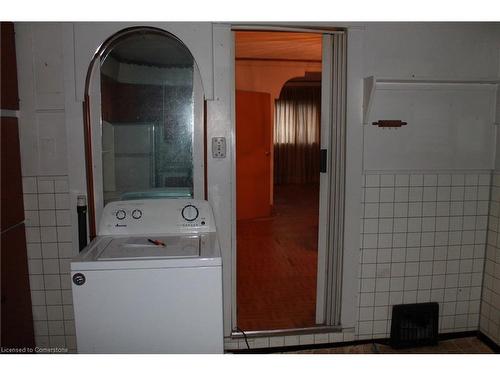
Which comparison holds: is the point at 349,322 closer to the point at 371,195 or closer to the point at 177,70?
the point at 371,195

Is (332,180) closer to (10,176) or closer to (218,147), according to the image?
(218,147)

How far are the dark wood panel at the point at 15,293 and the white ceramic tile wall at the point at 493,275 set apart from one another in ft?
9.40

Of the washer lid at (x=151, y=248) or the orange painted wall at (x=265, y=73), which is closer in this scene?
the washer lid at (x=151, y=248)

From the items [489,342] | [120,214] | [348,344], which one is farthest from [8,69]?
[489,342]

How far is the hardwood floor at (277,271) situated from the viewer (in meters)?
2.90

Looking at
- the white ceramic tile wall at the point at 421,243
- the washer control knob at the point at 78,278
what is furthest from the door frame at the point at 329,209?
the washer control knob at the point at 78,278

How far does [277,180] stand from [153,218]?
8.41 m

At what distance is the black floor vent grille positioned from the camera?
8.26 feet

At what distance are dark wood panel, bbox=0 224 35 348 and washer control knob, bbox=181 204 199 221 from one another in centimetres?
92

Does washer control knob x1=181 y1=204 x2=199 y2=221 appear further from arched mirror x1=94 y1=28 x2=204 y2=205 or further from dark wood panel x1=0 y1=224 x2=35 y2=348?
dark wood panel x1=0 y1=224 x2=35 y2=348

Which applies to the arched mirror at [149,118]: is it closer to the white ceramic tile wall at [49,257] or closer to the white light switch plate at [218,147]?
the white light switch plate at [218,147]

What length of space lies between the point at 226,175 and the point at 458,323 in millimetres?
1890

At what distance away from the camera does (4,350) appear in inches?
76.3

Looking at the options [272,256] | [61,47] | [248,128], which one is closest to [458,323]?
[272,256]
